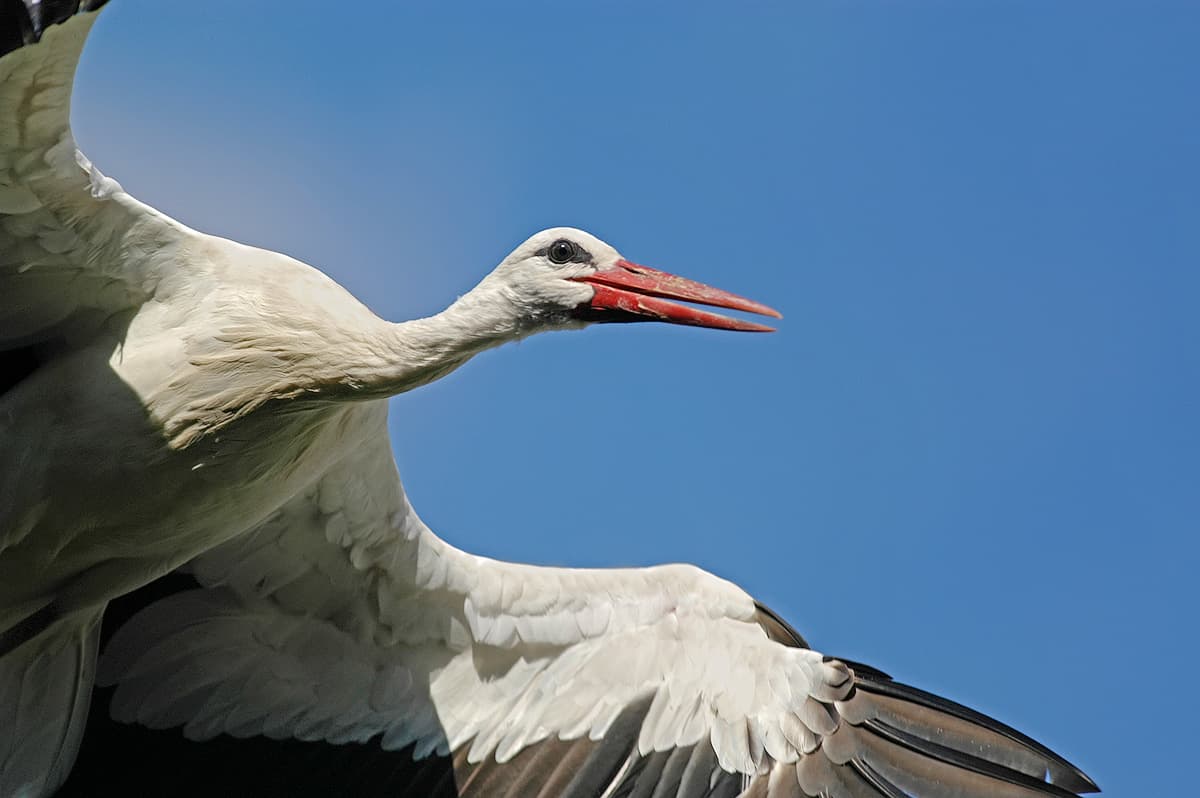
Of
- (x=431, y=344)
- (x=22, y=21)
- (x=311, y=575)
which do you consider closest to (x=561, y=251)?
(x=431, y=344)

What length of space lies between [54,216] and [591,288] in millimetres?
1823

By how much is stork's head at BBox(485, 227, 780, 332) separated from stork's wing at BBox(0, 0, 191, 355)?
1.22 metres

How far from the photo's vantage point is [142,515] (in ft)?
20.0

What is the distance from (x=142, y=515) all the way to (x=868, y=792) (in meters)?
3.04

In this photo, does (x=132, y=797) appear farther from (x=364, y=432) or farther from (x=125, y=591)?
(x=364, y=432)

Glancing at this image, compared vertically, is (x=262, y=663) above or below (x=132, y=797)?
above

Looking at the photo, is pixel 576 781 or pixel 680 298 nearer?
pixel 680 298

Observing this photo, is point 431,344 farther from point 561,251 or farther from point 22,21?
point 22,21

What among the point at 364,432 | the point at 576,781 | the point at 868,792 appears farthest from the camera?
the point at 576,781

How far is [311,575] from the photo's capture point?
7188mm

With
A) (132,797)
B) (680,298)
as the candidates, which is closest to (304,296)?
(680,298)

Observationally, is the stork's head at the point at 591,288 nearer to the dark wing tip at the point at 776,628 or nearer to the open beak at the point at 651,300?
the open beak at the point at 651,300

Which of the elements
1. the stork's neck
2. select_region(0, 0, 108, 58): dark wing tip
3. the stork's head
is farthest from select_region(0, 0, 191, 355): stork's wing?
the stork's head

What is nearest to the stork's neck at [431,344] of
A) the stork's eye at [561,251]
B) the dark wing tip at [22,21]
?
the stork's eye at [561,251]
